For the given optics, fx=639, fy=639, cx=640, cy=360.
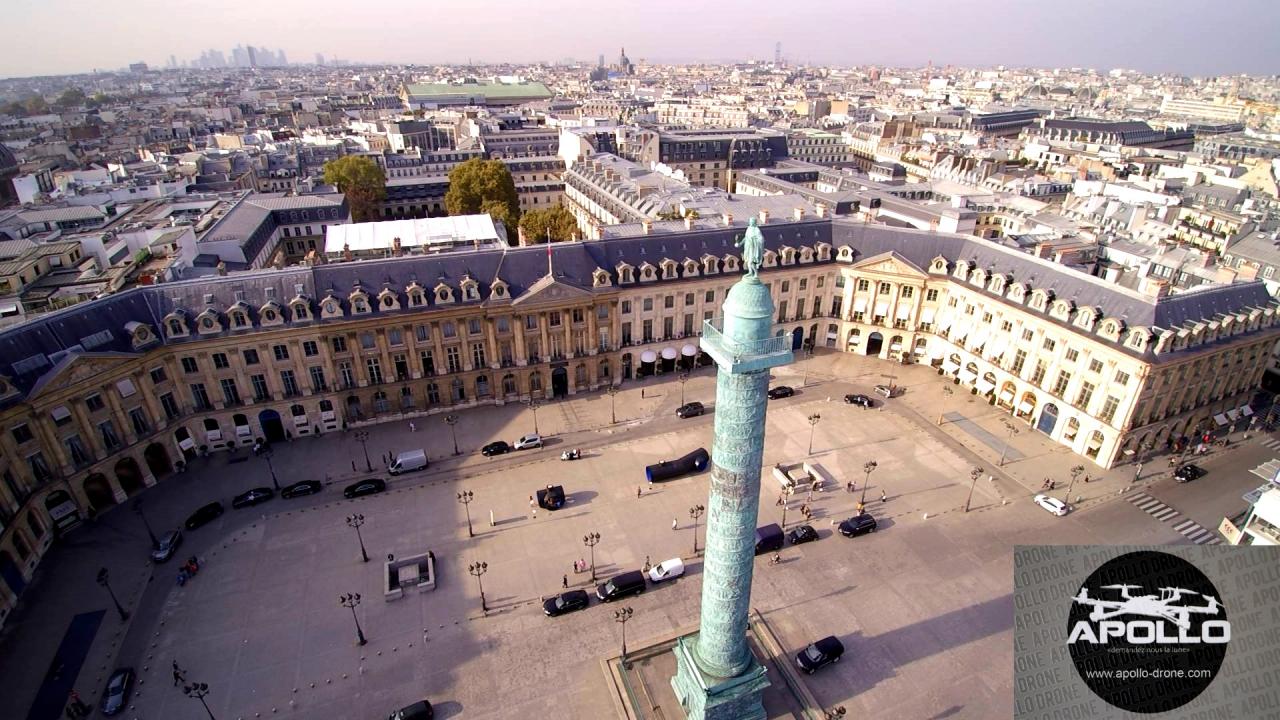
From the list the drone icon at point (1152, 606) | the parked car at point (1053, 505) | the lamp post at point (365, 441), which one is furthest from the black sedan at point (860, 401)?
the lamp post at point (365, 441)

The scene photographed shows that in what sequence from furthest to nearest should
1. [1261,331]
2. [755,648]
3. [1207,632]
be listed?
[1261,331] → [755,648] → [1207,632]

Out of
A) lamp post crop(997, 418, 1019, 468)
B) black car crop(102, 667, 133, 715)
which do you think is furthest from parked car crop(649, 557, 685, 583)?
lamp post crop(997, 418, 1019, 468)

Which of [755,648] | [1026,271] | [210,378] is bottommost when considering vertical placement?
[755,648]

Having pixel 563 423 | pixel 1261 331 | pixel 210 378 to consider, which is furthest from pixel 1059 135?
pixel 210 378

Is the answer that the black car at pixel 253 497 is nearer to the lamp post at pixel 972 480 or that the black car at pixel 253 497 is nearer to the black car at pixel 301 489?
the black car at pixel 301 489

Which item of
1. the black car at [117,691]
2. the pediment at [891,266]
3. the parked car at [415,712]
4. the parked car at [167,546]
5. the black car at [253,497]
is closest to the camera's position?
the parked car at [415,712]

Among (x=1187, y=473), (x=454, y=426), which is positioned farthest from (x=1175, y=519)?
(x=454, y=426)

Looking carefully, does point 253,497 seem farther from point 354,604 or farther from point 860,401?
point 860,401

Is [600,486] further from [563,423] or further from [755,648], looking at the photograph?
[755,648]
